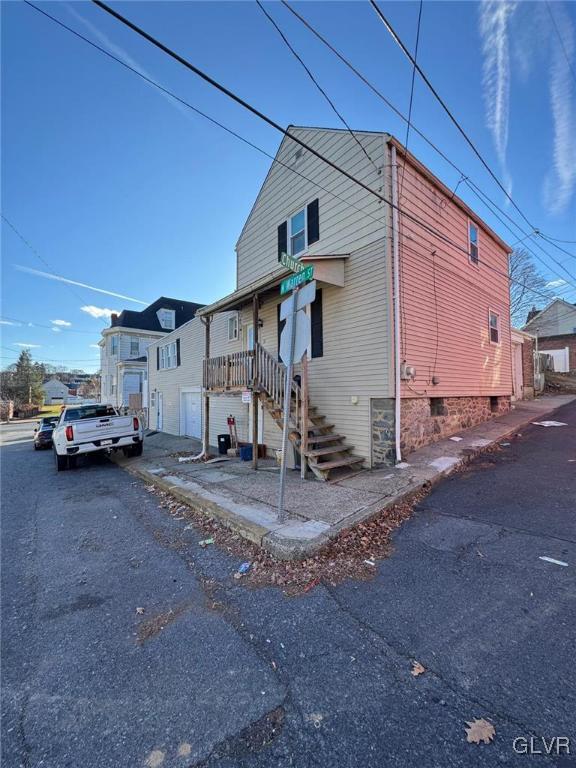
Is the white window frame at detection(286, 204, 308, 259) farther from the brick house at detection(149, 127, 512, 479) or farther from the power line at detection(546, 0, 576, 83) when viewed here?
the power line at detection(546, 0, 576, 83)

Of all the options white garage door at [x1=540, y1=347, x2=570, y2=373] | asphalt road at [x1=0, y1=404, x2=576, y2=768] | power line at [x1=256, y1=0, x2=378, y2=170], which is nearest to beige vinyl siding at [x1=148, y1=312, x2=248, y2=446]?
power line at [x1=256, y1=0, x2=378, y2=170]

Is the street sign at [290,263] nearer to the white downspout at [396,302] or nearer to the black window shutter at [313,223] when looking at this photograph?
the white downspout at [396,302]

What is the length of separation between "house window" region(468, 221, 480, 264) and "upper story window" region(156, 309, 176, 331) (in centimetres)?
2601

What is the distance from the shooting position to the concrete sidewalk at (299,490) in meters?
4.10

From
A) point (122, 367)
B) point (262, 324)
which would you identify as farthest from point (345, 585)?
point (122, 367)

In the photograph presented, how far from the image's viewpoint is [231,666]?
7.38 feet

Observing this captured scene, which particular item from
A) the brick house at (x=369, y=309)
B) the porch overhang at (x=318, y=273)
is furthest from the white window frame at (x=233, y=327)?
the porch overhang at (x=318, y=273)

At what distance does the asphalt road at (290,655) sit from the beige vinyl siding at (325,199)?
6.58 metres

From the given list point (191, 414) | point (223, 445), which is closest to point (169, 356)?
point (191, 414)

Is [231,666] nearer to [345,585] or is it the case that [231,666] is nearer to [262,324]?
[345,585]

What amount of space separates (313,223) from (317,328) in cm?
298

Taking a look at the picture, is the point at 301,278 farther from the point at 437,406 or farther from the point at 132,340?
the point at 132,340

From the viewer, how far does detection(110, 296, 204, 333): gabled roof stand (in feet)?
96.3

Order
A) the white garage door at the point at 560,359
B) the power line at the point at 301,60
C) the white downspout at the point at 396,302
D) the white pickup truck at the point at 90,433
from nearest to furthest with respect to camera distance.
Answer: the power line at the point at 301,60 < the white downspout at the point at 396,302 < the white pickup truck at the point at 90,433 < the white garage door at the point at 560,359
